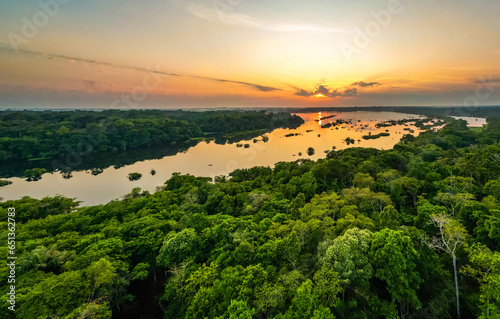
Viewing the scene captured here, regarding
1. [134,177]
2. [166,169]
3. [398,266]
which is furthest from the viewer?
[166,169]

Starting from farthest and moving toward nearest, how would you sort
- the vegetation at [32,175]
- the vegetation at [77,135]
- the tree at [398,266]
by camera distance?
the vegetation at [77,135], the vegetation at [32,175], the tree at [398,266]

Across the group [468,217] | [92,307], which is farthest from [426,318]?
[92,307]

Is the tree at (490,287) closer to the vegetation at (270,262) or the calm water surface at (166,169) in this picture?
the vegetation at (270,262)

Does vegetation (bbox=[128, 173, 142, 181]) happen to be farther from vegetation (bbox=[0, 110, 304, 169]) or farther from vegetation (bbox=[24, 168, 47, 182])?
vegetation (bbox=[0, 110, 304, 169])

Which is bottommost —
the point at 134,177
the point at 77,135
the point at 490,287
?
the point at 134,177

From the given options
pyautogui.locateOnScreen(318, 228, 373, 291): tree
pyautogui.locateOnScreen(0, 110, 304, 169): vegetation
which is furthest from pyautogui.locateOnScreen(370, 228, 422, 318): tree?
pyautogui.locateOnScreen(0, 110, 304, 169): vegetation

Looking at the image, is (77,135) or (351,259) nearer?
(351,259)

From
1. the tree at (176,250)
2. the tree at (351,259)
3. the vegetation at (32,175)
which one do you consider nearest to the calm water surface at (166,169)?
the vegetation at (32,175)

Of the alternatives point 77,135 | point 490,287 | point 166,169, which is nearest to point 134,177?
point 166,169

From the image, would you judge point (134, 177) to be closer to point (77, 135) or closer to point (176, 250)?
point (176, 250)
